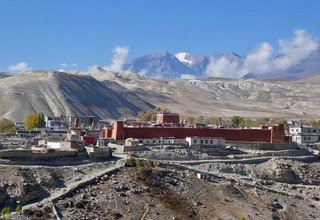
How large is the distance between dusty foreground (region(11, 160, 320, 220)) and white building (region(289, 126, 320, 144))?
24831mm

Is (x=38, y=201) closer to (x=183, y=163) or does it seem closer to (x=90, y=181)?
(x=90, y=181)

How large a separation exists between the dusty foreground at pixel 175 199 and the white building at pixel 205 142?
385 inches

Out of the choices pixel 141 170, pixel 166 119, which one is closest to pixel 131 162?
pixel 141 170

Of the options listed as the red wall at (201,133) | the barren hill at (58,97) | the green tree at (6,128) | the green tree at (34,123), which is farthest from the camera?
the barren hill at (58,97)

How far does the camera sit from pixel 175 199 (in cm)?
4553

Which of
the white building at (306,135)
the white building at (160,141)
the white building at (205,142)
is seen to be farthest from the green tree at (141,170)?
the white building at (306,135)

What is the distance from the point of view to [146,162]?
51625mm

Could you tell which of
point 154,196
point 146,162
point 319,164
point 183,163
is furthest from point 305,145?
point 154,196

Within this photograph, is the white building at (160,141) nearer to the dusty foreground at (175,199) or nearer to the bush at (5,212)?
the dusty foreground at (175,199)

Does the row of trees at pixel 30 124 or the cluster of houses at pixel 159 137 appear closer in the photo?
the cluster of houses at pixel 159 137

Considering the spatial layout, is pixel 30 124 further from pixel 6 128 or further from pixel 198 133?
pixel 198 133

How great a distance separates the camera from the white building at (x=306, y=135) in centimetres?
7850

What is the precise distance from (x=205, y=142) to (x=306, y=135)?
19654mm

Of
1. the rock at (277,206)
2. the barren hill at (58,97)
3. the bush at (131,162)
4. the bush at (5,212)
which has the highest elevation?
the barren hill at (58,97)
